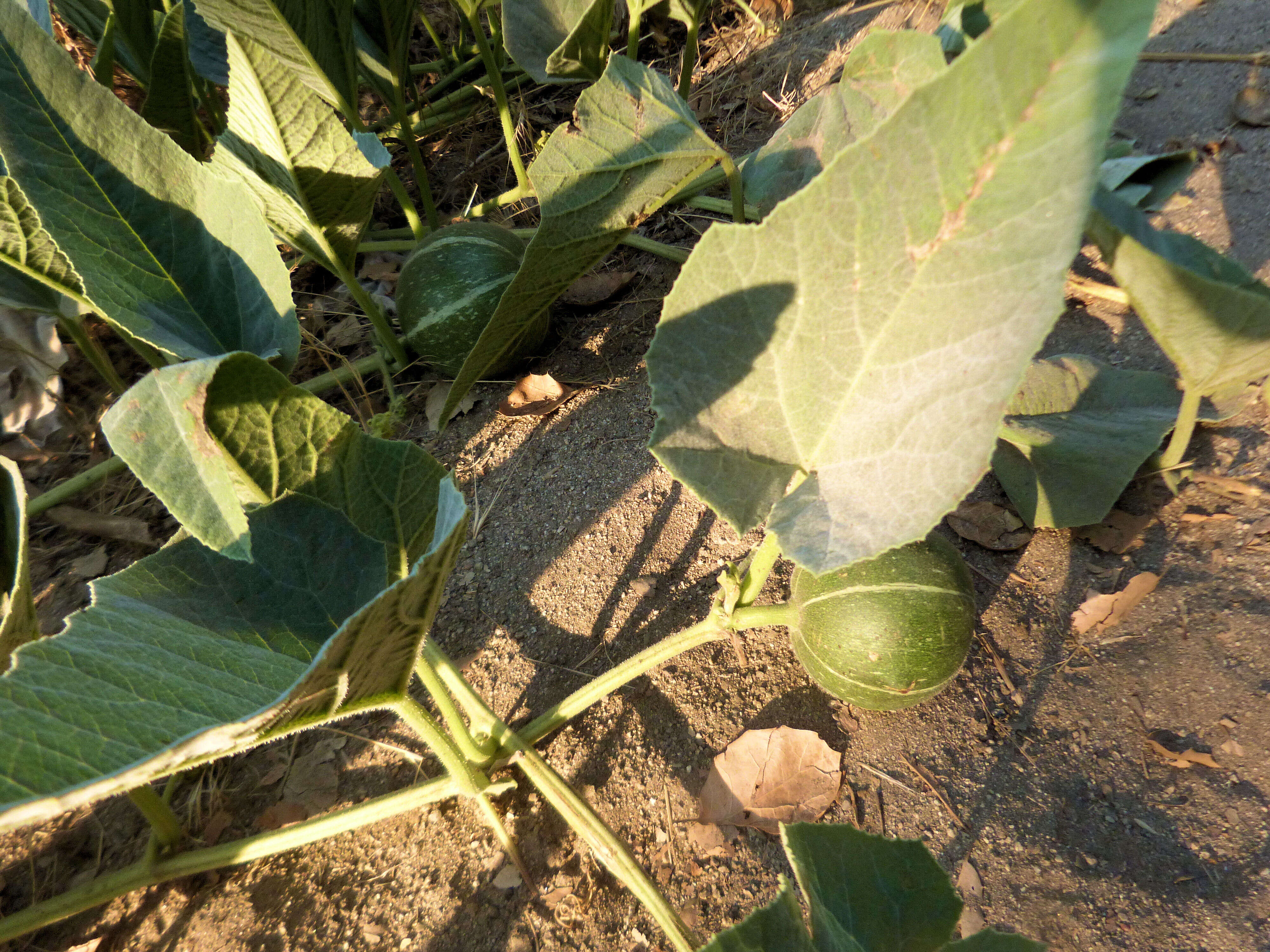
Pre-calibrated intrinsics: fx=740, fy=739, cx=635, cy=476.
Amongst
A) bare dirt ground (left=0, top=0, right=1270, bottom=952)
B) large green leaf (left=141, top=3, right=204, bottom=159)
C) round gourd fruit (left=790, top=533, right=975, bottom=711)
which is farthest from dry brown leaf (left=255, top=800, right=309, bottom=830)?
large green leaf (left=141, top=3, right=204, bottom=159)

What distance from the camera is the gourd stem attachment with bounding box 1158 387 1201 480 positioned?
1.03 meters

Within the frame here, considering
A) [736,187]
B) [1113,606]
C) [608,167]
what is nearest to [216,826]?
[608,167]

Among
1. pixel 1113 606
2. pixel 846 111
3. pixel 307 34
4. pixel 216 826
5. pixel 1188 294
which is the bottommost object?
pixel 1113 606

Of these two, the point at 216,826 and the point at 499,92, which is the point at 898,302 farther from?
the point at 499,92

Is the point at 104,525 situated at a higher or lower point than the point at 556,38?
lower

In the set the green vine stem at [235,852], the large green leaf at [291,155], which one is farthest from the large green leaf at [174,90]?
the green vine stem at [235,852]

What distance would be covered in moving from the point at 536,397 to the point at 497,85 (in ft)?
2.73

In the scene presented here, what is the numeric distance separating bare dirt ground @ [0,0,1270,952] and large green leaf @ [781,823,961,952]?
1.35 ft

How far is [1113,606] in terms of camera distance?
1171 millimetres

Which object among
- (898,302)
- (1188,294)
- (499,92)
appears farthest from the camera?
(499,92)

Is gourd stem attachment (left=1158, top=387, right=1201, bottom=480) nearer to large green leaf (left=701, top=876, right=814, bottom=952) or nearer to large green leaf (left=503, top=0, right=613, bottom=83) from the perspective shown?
large green leaf (left=701, top=876, right=814, bottom=952)

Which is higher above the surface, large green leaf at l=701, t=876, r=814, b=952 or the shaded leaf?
large green leaf at l=701, t=876, r=814, b=952

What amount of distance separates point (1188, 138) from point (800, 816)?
5.83ft

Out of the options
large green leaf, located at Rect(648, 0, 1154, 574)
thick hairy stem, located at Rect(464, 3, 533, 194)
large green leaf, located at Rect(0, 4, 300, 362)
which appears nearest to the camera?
large green leaf, located at Rect(648, 0, 1154, 574)
